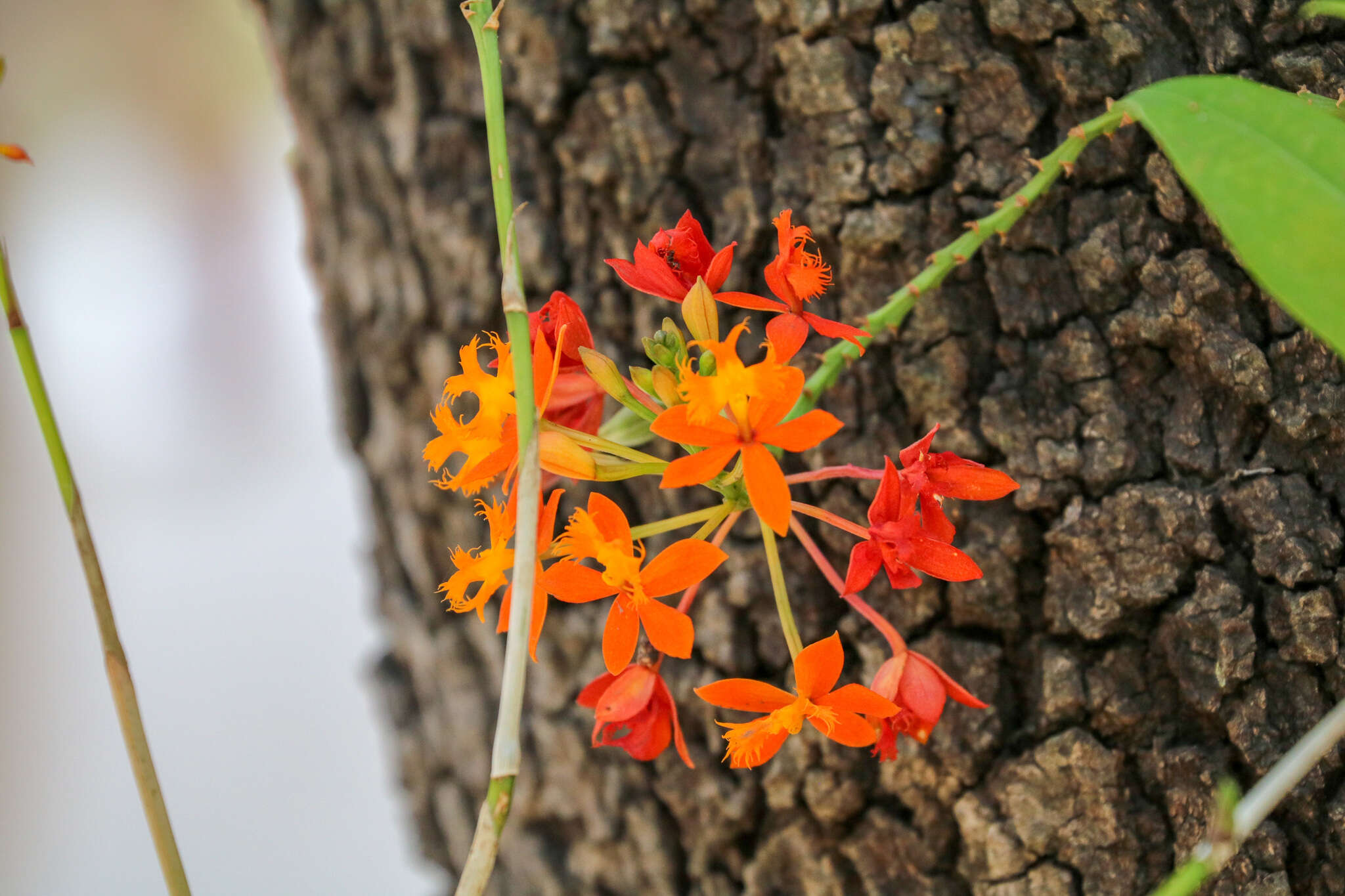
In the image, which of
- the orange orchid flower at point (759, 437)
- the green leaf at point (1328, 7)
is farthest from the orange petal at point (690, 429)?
the green leaf at point (1328, 7)

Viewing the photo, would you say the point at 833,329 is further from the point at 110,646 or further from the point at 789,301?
the point at 110,646

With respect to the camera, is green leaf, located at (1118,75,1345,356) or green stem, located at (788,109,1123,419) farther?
green stem, located at (788,109,1123,419)

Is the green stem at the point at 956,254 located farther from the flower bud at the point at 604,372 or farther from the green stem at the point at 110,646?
the green stem at the point at 110,646

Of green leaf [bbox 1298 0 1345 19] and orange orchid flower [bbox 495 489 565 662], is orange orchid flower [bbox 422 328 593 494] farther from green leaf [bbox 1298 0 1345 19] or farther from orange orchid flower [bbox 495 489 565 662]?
green leaf [bbox 1298 0 1345 19]

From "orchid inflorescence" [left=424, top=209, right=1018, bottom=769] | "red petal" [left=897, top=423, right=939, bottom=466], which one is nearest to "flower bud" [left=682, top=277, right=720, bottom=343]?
"orchid inflorescence" [left=424, top=209, right=1018, bottom=769]

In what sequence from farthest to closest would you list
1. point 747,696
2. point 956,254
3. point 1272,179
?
point 956,254
point 747,696
point 1272,179

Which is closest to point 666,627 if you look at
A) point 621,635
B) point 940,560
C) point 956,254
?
point 621,635

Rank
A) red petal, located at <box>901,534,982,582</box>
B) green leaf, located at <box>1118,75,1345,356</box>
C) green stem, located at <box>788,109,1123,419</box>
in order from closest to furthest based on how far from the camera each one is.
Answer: green leaf, located at <box>1118,75,1345,356</box> < red petal, located at <box>901,534,982,582</box> < green stem, located at <box>788,109,1123,419</box>

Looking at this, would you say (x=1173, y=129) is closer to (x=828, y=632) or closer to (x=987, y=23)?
(x=987, y=23)
